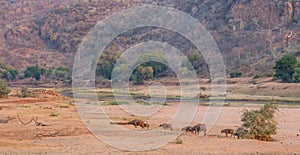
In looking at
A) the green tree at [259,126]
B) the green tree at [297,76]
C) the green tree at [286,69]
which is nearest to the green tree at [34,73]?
the green tree at [286,69]

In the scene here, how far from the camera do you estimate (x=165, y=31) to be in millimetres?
120562

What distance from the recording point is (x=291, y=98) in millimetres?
53750

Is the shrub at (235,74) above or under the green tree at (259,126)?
above

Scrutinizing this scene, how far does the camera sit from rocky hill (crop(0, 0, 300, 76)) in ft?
296

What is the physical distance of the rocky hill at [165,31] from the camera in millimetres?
90125

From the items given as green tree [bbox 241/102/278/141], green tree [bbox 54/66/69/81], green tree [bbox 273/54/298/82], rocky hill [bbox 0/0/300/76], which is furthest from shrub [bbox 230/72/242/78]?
green tree [bbox 241/102/278/141]

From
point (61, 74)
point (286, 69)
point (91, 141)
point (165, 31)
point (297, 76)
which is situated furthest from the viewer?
point (165, 31)

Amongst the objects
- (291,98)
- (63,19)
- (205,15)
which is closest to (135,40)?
(205,15)

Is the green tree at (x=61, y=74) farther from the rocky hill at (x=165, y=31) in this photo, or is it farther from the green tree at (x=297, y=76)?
the green tree at (x=297, y=76)

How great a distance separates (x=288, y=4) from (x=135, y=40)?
121ft

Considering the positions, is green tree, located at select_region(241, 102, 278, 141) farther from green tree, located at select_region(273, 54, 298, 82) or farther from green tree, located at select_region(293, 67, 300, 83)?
green tree, located at select_region(273, 54, 298, 82)

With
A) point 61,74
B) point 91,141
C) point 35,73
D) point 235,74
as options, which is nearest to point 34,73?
point 35,73

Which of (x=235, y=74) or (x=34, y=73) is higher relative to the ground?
(x=34, y=73)

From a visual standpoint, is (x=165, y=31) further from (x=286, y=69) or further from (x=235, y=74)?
(x=286, y=69)
